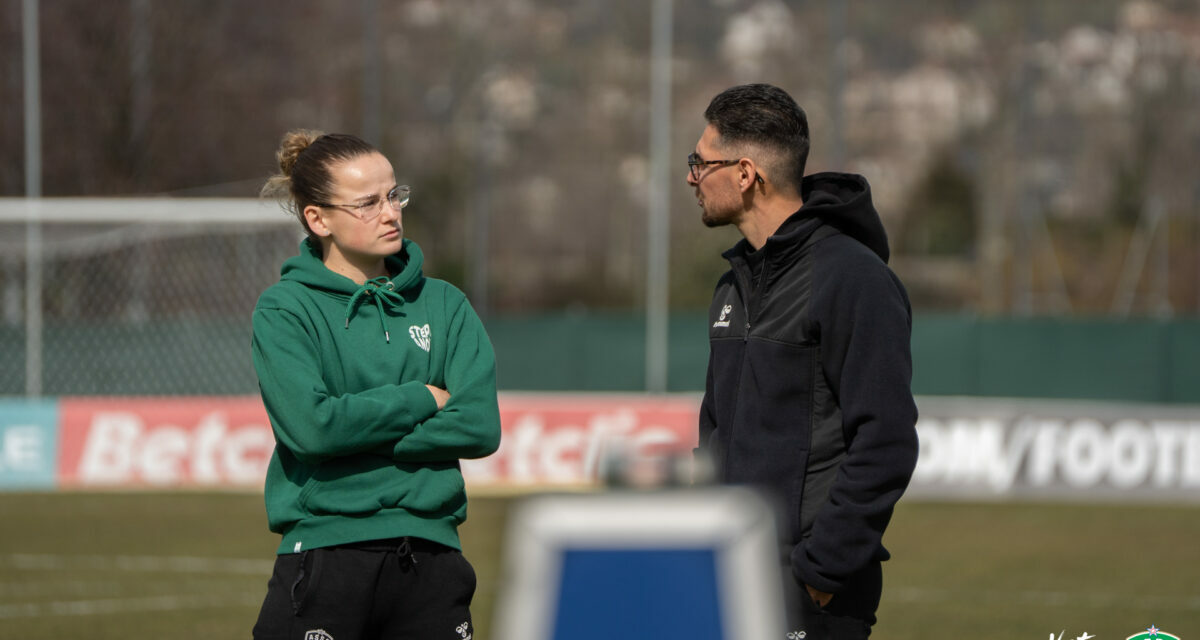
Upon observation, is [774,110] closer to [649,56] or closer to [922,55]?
[649,56]

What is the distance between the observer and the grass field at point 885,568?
8.31 metres

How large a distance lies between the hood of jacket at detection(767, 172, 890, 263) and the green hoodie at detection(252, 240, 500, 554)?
82cm

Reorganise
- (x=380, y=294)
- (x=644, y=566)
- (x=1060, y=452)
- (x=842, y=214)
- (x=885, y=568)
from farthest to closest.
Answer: (x=1060, y=452) < (x=885, y=568) < (x=842, y=214) < (x=380, y=294) < (x=644, y=566)

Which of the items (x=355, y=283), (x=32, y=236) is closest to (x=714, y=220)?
(x=355, y=283)

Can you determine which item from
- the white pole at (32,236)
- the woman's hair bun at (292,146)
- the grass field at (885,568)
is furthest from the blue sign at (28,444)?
the woman's hair bun at (292,146)

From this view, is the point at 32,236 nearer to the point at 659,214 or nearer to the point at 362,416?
the point at 659,214

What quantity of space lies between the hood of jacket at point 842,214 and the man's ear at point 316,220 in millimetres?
1046

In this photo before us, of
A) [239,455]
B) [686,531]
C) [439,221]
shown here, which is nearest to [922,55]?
[439,221]

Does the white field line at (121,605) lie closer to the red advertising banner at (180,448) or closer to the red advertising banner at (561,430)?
the red advertising banner at (180,448)

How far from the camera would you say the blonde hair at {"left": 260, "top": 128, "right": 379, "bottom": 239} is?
10.9ft

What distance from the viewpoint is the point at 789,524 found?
10.8 ft

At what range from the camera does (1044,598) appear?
9328 mm

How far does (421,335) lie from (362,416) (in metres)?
0.32

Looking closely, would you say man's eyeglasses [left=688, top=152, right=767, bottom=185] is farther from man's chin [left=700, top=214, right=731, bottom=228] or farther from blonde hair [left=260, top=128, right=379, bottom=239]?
blonde hair [left=260, top=128, right=379, bottom=239]
